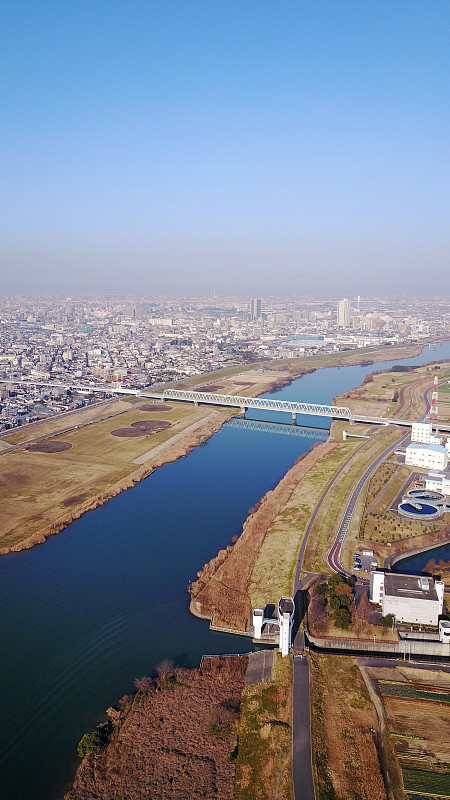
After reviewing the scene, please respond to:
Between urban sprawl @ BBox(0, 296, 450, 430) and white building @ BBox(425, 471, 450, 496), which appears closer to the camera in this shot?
white building @ BBox(425, 471, 450, 496)

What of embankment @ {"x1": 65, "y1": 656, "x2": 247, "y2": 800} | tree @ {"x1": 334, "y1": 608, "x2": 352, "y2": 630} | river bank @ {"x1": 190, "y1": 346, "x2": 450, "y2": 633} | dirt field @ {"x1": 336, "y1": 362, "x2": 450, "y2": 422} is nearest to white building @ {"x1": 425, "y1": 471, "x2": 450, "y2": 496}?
river bank @ {"x1": 190, "y1": 346, "x2": 450, "y2": 633}

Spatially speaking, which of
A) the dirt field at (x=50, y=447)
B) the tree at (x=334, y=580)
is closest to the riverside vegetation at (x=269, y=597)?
the tree at (x=334, y=580)

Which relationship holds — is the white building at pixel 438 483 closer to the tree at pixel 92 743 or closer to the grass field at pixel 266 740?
the grass field at pixel 266 740

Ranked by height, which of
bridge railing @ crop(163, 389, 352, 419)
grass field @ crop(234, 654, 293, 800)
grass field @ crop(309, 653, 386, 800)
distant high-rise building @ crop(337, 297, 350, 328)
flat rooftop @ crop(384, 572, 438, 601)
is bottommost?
grass field @ crop(234, 654, 293, 800)

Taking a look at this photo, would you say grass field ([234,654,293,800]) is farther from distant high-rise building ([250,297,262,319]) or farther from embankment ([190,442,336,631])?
distant high-rise building ([250,297,262,319])

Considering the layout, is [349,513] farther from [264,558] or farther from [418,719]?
[418,719]

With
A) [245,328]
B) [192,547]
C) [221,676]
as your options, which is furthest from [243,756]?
[245,328]
